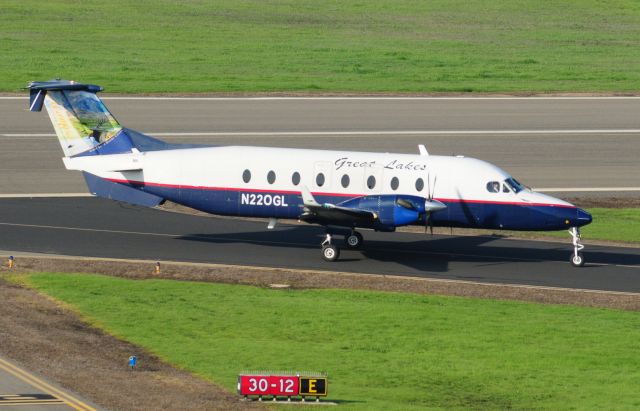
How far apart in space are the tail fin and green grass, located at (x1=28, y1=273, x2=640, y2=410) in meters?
6.31

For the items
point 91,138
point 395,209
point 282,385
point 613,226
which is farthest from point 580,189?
point 282,385

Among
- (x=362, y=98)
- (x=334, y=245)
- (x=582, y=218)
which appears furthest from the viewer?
(x=362, y=98)

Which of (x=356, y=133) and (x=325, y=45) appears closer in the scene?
(x=356, y=133)

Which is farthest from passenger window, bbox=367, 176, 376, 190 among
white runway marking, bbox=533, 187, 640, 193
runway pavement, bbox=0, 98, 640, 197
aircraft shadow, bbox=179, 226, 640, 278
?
runway pavement, bbox=0, 98, 640, 197

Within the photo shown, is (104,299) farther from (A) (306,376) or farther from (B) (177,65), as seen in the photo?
(B) (177,65)

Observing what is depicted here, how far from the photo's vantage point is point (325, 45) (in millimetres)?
87375

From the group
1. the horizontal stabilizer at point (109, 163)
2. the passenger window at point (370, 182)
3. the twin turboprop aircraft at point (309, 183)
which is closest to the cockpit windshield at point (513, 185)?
the twin turboprop aircraft at point (309, 183)

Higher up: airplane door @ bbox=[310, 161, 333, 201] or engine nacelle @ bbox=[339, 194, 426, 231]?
airplane door @ bbox=[310, 161, 333, 201]

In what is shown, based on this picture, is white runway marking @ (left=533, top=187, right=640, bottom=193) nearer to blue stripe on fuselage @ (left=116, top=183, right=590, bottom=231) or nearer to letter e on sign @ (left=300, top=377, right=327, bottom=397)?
blue stripe on fuselage @ (left=116, top=183, right=590, bottom=231)

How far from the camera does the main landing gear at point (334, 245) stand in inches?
1565

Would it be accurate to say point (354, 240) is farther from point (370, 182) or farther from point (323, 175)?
point (323, 175)

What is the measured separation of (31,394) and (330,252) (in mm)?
16742

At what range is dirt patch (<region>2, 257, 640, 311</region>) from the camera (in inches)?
1411

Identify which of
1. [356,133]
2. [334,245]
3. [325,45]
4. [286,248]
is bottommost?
[286,248]
